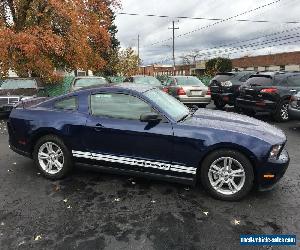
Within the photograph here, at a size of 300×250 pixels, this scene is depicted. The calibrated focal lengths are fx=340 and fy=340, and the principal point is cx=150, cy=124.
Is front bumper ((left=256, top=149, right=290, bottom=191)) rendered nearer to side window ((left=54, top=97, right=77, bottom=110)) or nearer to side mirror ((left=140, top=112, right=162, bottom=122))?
side mirror ((left=140, top=112, right=162, bottom=122))

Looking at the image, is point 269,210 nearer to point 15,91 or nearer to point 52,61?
point 15,91

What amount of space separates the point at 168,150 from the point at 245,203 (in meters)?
1.24

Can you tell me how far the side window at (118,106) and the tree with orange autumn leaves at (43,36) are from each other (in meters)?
12.7

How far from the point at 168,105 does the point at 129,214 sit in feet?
6.06

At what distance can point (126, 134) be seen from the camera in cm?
488

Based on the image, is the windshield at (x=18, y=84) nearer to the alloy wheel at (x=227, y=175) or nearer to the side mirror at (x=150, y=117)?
the side mirror at (x=150, y=117)

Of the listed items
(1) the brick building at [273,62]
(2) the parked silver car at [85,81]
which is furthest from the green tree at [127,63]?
(2) the parked silver car at [85,81]

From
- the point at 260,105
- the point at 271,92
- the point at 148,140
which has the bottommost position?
the point at 260,105

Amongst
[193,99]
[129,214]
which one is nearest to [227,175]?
[129,214]

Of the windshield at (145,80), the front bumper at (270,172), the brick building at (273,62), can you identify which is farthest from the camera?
the brick building at (273,62)

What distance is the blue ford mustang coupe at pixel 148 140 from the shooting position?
4.48 m

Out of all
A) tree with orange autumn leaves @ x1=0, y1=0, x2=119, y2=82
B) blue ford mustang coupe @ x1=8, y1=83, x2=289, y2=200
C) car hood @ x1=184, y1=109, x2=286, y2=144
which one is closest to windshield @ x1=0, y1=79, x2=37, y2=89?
tree with orange autumn leaves @ x1=0, y1=0, x2=119, y2=82

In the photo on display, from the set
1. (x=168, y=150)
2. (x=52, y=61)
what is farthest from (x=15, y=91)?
(x=168, y=150)

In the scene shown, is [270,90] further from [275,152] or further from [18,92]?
[18,92]
